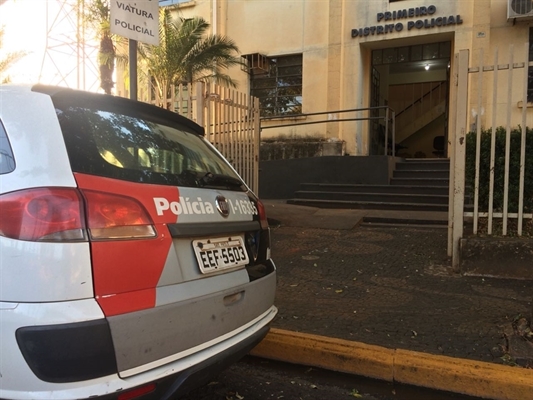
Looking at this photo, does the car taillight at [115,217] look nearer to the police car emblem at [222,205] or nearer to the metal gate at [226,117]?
the police car emblem at [222,205]

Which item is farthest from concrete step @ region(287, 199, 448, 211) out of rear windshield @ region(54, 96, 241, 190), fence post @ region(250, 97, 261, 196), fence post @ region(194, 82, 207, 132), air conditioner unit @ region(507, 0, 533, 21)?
rear windshield @ region(54, 96, 241, 190)

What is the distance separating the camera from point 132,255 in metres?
1.78

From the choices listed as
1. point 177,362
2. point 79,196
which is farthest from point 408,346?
point 79,196

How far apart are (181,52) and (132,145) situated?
1036cm

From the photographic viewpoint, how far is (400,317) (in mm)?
3715

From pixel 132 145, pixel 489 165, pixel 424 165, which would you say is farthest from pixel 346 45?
pixel 132 145

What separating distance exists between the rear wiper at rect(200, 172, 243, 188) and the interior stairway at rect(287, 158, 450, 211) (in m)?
6.84

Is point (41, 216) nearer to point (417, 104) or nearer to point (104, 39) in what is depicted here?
point (104, 39)

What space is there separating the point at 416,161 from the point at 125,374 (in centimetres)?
1015

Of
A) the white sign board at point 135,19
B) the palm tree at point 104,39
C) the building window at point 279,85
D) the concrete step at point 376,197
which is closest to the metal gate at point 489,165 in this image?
the white sign board at point 135,19

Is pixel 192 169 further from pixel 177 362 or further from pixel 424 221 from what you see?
pixel 424 221

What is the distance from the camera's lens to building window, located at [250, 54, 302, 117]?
12.9 m

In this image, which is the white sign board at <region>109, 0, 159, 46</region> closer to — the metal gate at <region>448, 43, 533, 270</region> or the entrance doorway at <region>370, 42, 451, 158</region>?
the metal gate at <region>448, 43, 533, 270</region>

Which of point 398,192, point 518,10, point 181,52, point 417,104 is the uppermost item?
point 518,10
